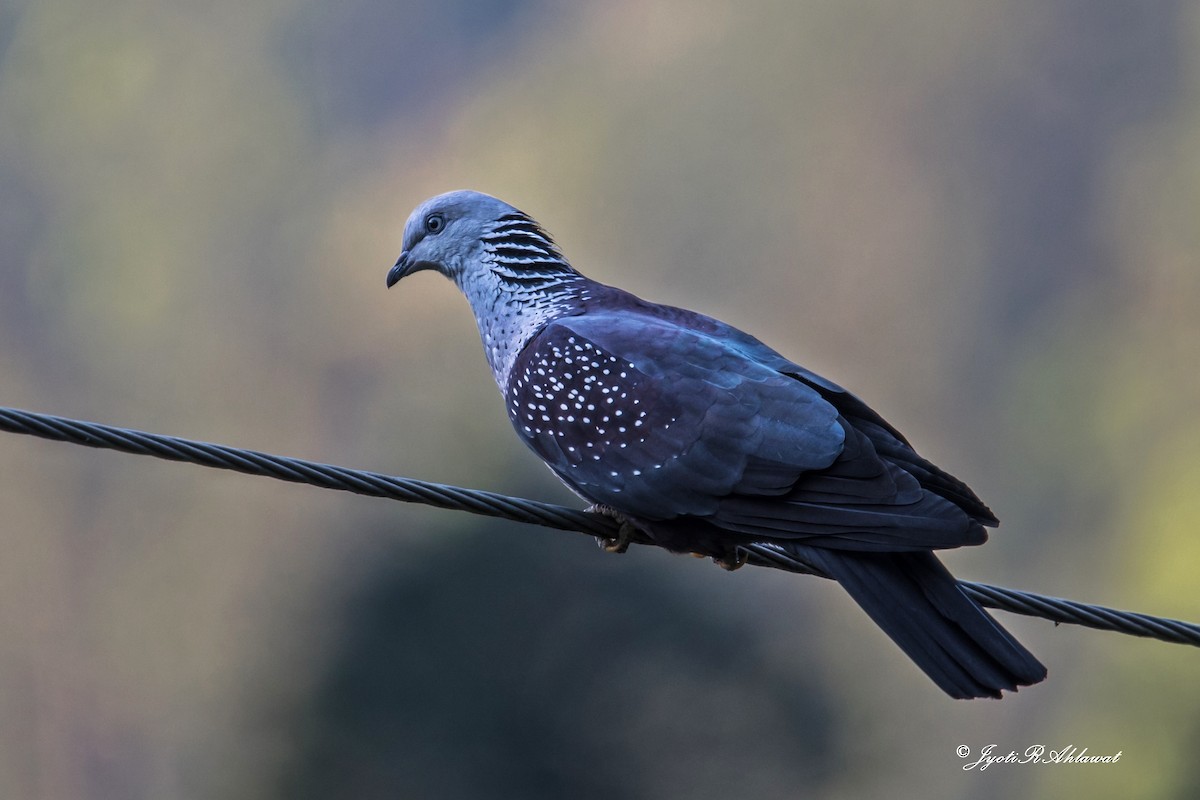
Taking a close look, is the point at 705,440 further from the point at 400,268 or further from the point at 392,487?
the point at 400,268

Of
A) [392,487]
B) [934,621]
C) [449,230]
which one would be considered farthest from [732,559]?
[449,230]

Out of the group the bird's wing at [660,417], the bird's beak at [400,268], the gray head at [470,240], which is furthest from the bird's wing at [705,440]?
the bird's beak at [400,268]

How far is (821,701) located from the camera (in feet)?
44.0

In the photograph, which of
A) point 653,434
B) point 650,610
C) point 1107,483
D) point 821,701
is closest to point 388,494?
point 653,434

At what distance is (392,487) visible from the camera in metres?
3.08

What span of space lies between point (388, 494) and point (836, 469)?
48.3 inches

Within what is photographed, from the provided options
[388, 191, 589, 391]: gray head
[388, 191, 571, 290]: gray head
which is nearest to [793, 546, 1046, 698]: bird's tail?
[388, 191, 589, 391]: gray head

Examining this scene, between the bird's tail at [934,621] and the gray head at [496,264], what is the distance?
4.33 ft

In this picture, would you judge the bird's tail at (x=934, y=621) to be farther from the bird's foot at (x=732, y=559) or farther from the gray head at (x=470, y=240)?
the gray head at (x=470, y=240)

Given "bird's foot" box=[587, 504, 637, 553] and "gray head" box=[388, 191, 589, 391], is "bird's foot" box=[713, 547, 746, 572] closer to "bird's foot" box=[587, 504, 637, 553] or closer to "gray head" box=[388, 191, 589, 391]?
"bird's foot" box=[587, 504, 637, 553]

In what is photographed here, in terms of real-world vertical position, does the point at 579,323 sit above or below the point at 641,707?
below

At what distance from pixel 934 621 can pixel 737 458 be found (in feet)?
2.22

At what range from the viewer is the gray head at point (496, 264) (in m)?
4.47

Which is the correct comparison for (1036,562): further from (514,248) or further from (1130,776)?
(514,248)
